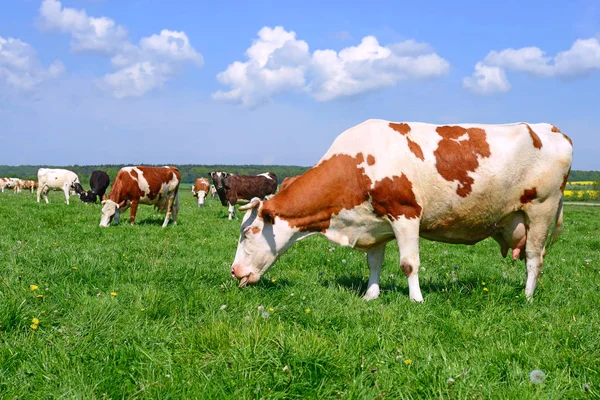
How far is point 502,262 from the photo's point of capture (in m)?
10.2

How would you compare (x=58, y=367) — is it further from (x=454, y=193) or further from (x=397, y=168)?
(x=454, y=193)

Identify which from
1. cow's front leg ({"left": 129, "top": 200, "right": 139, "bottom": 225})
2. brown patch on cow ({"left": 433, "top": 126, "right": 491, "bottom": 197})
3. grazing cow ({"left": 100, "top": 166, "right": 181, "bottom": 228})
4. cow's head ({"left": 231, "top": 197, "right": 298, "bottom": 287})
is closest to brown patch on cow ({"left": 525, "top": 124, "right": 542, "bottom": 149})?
brown patch on cow ({"left": 433, "top": 126, "right": 491, "bottom": 197})

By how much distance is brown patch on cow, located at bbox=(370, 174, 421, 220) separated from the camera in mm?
6309

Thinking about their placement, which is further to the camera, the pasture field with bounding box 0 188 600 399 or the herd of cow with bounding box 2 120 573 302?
the herd of cow with bounding box 2 120 573 302

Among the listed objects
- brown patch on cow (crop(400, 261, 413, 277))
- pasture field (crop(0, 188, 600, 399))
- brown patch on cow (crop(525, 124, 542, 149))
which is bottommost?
pasture field (crop(0, 188, 600, 399))

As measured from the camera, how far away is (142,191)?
17234 millimetres

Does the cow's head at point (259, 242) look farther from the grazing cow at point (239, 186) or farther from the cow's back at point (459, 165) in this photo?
the grazing cow at point (239, 186)

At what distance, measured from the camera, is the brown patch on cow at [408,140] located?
6477 mm

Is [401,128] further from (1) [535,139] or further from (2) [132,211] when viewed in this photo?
(2) [132,211]

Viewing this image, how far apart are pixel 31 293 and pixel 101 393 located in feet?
7.75

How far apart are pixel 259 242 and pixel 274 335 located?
8.92 ft

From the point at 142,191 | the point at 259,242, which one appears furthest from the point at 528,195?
the point at 142,191

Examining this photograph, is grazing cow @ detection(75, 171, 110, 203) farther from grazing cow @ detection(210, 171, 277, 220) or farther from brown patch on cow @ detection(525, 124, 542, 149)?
brown patch on cow @ detection(525, 124, 542, 149)

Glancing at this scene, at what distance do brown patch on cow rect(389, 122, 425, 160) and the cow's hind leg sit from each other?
5.82 ft
